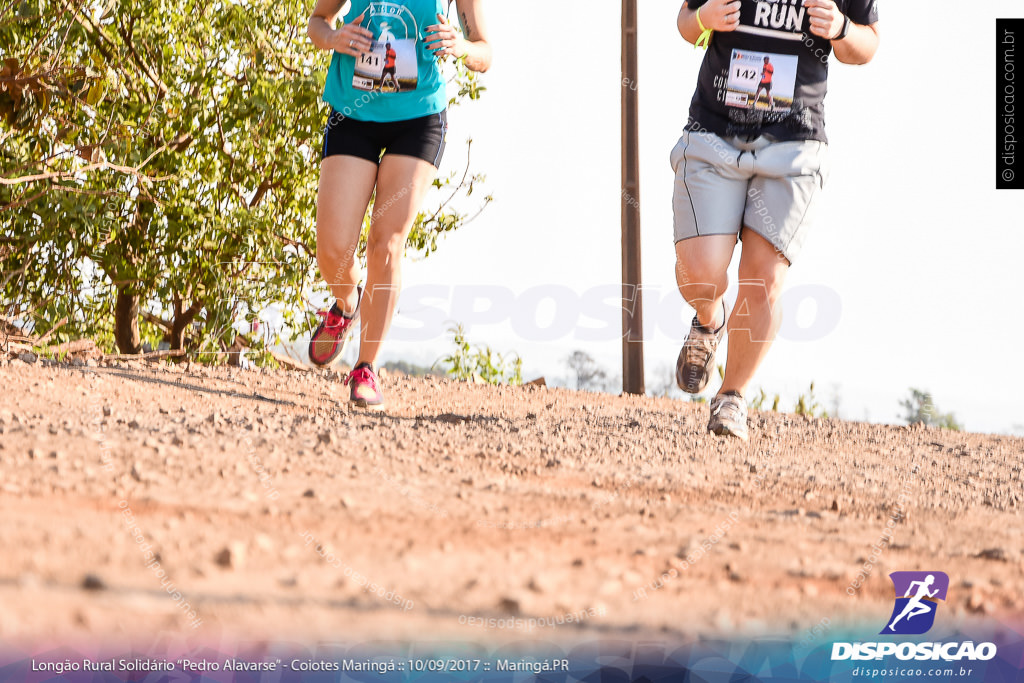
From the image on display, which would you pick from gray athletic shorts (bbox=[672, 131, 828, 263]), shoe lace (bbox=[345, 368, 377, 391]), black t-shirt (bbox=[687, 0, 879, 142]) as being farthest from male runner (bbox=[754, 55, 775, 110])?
shoe lace (bbox=[345, 368, 377, 391])

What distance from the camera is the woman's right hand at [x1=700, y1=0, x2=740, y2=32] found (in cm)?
319

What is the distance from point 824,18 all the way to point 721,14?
1.20 feet

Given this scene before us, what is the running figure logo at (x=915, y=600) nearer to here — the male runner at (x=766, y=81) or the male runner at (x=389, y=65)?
the male runner at (x=766, y=81)

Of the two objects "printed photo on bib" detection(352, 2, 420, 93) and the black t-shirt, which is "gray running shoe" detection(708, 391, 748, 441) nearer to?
the black t-shirt

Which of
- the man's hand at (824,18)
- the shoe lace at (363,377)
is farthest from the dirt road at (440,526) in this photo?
the man's hand at (824,18)

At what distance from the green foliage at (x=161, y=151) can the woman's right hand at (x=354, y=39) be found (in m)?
1.71

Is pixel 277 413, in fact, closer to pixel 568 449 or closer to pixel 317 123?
pixel 568 449

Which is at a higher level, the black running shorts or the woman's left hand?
the woman's left hand

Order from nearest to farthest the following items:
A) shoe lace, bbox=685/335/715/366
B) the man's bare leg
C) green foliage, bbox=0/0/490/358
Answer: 1. the man's bare leg
2. shoe lace, bbox=685/335/715/366
3. green foliage, bbox=0/0/490/358

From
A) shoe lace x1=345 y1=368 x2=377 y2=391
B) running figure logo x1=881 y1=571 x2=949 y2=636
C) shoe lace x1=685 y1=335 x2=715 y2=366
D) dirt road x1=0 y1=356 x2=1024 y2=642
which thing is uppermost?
shoe lace x1=685 y1=335 x2=715 y2=366

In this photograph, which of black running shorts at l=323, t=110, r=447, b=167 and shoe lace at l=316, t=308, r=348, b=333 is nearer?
black running shorts at l=323, t=110, r=447, b=167

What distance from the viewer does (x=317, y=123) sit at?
5223 mm

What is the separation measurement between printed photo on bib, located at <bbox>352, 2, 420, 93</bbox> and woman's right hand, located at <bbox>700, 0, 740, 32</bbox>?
3.65 ft

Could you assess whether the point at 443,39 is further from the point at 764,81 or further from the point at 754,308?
the point at 754,308
